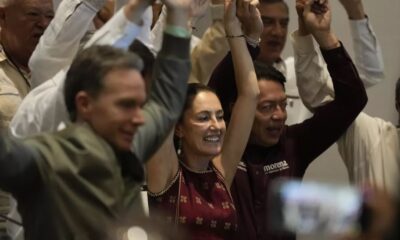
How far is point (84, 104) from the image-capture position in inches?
40.3

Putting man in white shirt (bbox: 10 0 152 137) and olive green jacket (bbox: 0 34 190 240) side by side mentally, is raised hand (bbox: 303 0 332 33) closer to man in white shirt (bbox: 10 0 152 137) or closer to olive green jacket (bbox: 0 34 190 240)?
man in white shirt (bbox: 10 0 152 137)

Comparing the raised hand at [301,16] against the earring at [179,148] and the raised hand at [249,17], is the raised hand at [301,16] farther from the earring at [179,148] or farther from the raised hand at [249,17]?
the earring at [179,148]

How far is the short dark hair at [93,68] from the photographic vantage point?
3.33ft

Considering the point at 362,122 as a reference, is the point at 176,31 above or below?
above

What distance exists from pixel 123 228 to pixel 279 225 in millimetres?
156

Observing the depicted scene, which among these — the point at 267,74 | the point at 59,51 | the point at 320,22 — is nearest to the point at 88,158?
the point at 59,51

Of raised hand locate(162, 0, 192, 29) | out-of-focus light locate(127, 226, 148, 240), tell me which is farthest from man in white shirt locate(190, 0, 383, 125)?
out-of-focus light locate(127, 226, 148, 240)

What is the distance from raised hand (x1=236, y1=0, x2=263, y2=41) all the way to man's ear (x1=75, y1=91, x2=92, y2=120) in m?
0.74

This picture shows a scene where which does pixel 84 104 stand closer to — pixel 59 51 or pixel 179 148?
pixel 59 51

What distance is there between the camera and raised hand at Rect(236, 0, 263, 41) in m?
1.69

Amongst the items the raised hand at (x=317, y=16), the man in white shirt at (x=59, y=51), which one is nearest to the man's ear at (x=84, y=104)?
the man in white shirt at (x=59, y=51)

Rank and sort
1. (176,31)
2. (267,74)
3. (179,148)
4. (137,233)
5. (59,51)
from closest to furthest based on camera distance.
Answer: (137,233)
(176,31)
(59,51)
(179,148)
(267,74)

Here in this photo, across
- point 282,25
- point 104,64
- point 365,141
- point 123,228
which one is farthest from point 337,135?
point 123,228

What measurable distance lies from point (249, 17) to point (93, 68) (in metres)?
0.74
